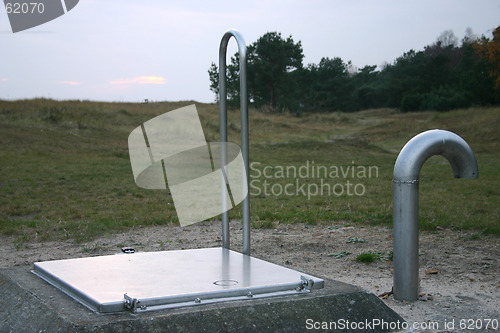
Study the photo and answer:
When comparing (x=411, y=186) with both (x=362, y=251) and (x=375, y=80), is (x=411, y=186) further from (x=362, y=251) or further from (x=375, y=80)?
(x=375, y=80)

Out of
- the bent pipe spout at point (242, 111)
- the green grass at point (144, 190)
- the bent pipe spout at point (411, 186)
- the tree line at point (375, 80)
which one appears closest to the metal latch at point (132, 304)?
the bent pipe spout at point (242, 111)

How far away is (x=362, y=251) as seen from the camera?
4867mm

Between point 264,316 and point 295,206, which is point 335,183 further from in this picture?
point 264,316

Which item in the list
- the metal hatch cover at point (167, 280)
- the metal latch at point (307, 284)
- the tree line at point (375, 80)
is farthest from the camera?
the tree line at point (375, 80)

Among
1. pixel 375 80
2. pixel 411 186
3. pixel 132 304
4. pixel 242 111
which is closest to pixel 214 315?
pixel 132 304

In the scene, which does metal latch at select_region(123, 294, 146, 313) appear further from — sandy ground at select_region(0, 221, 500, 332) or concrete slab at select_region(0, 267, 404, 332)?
sandy ground at select_region(0, 221, 500, 332)

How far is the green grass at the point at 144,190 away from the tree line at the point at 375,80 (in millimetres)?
4188

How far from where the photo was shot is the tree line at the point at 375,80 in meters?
29.8

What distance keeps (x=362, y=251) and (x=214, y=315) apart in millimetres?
2842

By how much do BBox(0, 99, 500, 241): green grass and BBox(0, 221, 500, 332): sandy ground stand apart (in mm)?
435

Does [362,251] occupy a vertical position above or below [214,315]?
below

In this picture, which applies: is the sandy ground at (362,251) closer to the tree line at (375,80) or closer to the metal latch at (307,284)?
the metal latch at (307,284)

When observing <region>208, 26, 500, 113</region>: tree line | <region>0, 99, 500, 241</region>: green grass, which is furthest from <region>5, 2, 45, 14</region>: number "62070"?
<region>208, 26, 500, 113</region>: tree line

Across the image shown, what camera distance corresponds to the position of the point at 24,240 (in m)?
5.81
